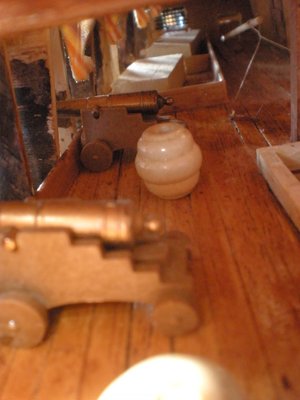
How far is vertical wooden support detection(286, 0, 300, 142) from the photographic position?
170 cm

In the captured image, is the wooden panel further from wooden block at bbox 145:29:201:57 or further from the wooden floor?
wooden block at bbox 145:29:201:57

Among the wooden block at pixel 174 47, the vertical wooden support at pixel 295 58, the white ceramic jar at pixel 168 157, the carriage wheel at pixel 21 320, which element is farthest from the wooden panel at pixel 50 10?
the wooden block at pixel 174 47

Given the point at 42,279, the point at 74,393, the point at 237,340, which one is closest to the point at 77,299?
the point at 42,279

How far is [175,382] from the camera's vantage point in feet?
2.18

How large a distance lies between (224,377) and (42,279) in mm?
541

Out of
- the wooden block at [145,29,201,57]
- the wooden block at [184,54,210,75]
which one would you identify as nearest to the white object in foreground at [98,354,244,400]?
the wooden block at [184,54,210,75]

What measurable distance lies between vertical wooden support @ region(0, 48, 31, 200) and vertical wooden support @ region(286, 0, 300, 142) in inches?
45.1

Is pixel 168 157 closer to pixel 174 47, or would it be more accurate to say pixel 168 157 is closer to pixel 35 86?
pixel 35 86

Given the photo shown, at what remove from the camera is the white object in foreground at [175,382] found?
0.63 m

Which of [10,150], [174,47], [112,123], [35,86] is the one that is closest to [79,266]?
[10,150]

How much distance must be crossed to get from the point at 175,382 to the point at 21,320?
50 centimetres

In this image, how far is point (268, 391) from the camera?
86 centimetres

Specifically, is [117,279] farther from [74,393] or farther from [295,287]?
[295,287]

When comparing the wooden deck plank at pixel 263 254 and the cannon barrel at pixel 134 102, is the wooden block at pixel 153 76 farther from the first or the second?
the wooden deck plank at pixel 263 254
